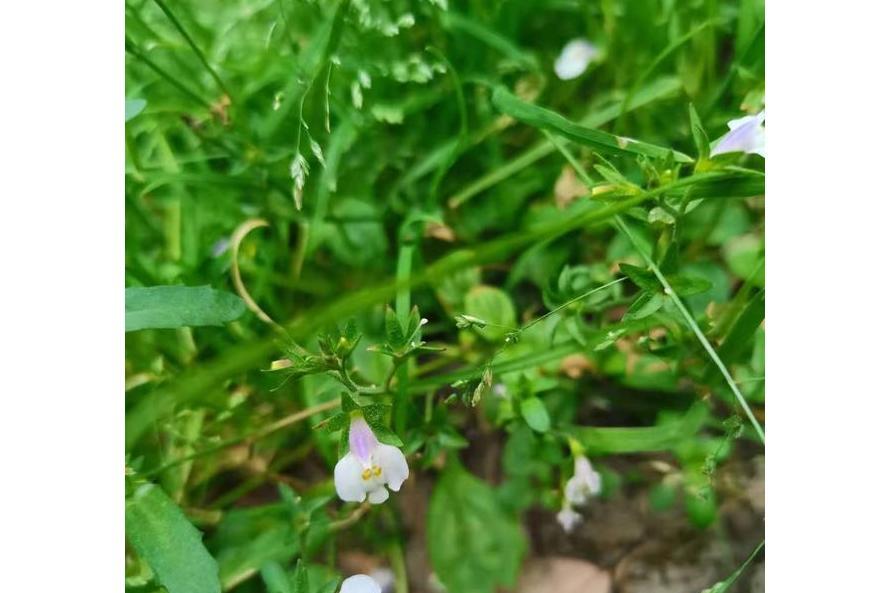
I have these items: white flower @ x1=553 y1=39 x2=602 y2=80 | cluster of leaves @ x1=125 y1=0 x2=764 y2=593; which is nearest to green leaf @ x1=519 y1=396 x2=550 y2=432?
cluster of leaves @ x1=125 y1=0 x2=764 y2=593

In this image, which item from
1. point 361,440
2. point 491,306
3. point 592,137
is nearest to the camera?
point 361,440

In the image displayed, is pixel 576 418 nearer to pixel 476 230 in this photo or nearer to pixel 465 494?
pixel 465 494

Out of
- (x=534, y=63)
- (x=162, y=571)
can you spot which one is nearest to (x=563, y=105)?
(x=534, y=63)

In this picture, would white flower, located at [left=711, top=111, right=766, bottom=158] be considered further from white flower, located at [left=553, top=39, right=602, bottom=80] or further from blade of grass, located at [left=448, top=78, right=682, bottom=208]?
white flower, located at [left=553, top=39, right=602, bottom=80]

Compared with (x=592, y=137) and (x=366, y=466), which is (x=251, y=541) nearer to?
(x=366, y=466)

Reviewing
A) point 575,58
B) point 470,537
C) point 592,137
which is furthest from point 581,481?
point 575,58

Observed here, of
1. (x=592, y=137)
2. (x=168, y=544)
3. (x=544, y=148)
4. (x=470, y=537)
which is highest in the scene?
(x=592, y=137)

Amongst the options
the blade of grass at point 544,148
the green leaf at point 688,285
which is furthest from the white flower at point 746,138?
the blade of grass at point 544,148
